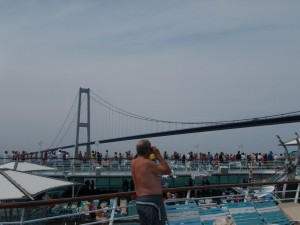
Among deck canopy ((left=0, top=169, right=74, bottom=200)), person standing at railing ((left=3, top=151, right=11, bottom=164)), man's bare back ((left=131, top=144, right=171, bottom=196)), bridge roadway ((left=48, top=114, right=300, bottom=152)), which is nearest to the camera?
man's bare back ((left=131, top=144, right=171, bottom=196))

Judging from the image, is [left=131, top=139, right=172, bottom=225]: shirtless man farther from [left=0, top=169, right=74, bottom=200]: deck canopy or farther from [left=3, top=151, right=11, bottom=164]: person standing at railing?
[left=3, top=151, right=11, bottom=164]: person standing at railing

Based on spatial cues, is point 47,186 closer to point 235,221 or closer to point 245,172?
point 235,221

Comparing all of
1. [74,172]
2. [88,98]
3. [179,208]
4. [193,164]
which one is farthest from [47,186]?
[88,98]

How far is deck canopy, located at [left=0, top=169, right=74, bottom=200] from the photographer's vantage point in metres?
7.21

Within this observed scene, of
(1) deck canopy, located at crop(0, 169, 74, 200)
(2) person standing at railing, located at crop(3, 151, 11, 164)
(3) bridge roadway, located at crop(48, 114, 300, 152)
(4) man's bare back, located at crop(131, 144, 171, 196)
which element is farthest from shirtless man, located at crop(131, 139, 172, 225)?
(3) bridge roadway, located at crop(48, 114, 300, 152)

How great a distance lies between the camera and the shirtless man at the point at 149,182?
4.22m

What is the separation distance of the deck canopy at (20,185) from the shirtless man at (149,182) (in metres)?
3.31

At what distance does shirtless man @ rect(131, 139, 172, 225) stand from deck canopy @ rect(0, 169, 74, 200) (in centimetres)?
331

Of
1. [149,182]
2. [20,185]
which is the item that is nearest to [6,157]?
[20,185]

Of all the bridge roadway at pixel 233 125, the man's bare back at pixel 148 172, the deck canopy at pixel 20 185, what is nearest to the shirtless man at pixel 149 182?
the man's bare back at pixel 148 172

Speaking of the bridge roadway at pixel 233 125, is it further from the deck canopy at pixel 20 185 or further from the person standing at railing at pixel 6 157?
the deck canopy at pixel 20 185

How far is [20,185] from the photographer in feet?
25.0

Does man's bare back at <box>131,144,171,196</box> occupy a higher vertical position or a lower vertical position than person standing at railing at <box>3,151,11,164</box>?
lower

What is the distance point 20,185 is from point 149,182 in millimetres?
3962
